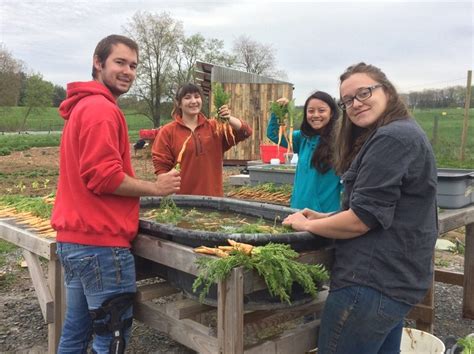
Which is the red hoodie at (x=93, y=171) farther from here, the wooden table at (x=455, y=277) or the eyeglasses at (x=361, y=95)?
the wooden table at (x=455, y=277)

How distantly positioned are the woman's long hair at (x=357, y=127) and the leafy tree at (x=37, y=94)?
31747 mm

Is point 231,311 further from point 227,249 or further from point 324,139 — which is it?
point 324,139

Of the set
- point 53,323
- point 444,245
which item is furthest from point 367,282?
point 444,245

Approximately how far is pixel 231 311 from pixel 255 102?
546 inches

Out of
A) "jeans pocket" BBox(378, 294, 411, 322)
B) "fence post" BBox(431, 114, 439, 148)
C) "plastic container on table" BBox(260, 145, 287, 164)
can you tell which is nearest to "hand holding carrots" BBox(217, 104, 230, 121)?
"jeans pocket" BBox(378, 294, 411, 322)

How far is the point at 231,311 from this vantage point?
206cm

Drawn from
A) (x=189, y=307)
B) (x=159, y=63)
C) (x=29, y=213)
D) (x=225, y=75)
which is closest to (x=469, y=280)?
(x=189, y=307)

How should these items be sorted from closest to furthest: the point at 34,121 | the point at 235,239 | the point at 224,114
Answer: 1. the point at 235,239
2. the point at 224,114
3. the point at 34,121

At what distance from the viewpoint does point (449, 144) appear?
13.7m

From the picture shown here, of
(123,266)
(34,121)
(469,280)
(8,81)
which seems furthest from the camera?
(34,121)

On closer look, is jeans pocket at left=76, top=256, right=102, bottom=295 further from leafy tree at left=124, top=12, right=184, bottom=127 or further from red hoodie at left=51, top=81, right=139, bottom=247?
leafy tree at left=124, top=12, right=184, bottom=127

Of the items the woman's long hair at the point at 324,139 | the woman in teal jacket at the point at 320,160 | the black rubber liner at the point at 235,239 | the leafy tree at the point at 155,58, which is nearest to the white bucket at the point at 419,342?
the woman in teal jacket at the point at 320,160

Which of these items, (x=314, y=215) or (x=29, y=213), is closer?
(x=314, y=215)

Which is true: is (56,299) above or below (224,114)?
below
